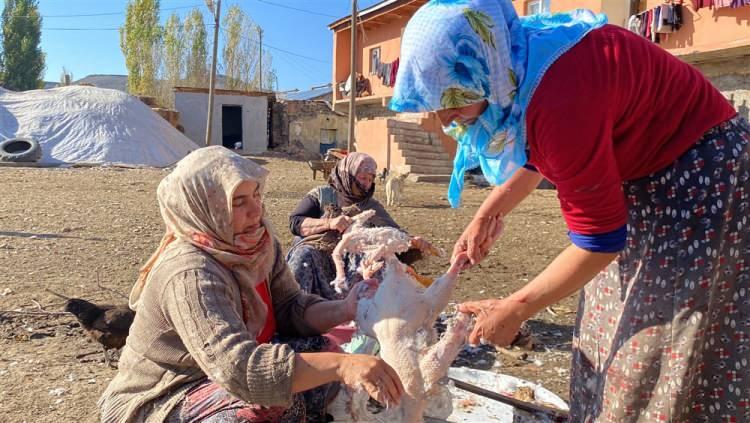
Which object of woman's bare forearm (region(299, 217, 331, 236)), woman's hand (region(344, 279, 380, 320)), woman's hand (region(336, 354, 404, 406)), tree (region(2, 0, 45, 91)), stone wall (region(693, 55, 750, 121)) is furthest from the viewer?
tree (region(2, 0, 45, 91))

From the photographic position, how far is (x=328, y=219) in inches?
163

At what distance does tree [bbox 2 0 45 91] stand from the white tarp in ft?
69.0

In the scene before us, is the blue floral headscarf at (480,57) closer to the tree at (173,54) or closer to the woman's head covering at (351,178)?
the woman's head covering at (351,178)

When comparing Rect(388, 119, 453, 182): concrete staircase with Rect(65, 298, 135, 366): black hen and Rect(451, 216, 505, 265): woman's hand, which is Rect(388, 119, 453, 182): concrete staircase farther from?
Rect(451, 216, 505, 265): woman's hand

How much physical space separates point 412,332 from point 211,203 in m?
0.84

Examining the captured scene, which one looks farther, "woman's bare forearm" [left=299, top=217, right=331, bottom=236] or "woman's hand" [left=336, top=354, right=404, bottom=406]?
"woman's bare forearm" [left=299, top=217, right=331, bottom=236]

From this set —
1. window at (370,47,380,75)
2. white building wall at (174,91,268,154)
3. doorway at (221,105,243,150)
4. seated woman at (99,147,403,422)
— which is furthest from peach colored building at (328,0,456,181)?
seated woman at (99,147,403,422)

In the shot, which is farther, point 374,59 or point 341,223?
point 374,59

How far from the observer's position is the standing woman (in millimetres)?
1486

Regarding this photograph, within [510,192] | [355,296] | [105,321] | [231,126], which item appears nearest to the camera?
[510,192]

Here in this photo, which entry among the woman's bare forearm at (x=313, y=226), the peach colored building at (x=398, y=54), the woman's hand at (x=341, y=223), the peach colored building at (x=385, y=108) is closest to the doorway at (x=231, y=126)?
the peach colored building at (x=385, y=108)

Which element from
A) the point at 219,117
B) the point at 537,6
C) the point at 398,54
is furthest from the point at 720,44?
the point at 219,117

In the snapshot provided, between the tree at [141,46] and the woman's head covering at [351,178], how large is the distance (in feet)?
120

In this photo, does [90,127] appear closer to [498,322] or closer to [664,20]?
[664,20]
